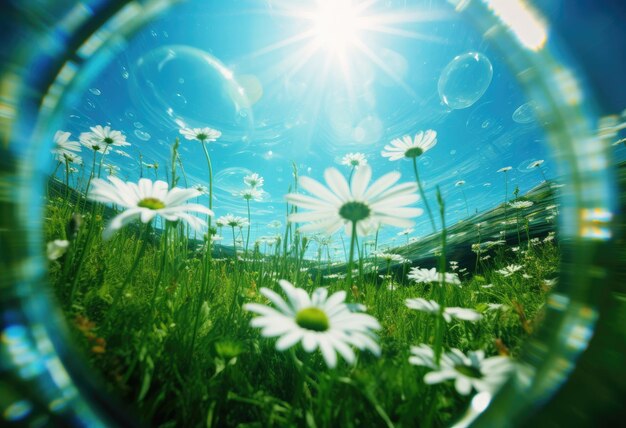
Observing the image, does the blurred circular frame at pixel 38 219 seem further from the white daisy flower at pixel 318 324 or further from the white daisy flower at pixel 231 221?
the white daisy flower at pixel 231 221

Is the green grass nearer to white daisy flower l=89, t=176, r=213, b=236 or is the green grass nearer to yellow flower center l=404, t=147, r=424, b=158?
white daisy flower l=89, t=176, r=213, b=236

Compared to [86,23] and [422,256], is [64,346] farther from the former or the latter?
[422,256]

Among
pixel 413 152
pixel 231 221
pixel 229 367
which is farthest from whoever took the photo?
pixel 231 221

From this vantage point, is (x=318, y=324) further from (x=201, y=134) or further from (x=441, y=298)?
(x=201, y=134)

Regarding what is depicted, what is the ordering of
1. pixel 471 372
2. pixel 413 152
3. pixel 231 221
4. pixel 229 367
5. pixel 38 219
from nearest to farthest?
pixel 38 219 → pixel 471 372 → pixel 229 367 → pixel 413 152 → pixel 231 221

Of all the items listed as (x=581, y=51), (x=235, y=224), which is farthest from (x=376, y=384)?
(x=235, y=224)

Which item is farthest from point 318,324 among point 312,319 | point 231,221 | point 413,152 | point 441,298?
point 231,221

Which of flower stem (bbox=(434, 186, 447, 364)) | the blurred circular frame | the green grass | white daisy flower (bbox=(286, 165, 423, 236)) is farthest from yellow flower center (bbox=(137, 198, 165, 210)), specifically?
flower stem (bbox=(434, 186, 447, 364))

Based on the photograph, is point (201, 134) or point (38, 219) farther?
point (201, 134)
